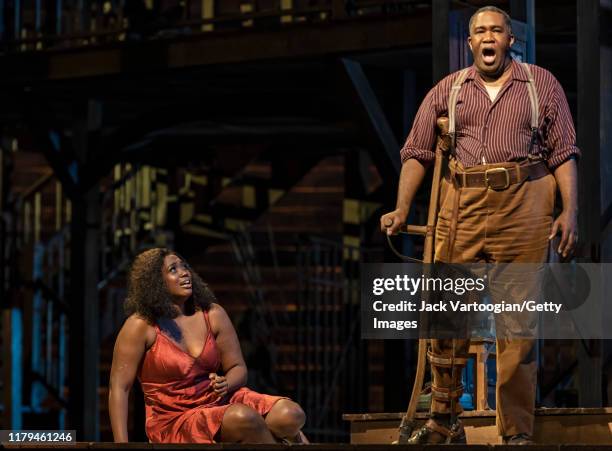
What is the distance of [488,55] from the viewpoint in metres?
6.32

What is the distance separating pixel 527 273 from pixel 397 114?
5.85 m

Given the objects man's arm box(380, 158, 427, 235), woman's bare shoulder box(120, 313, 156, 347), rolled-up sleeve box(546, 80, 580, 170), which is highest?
rolled-up sleeve box(546, 80, 580, 170)

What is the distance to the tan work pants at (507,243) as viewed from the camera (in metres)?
6.28

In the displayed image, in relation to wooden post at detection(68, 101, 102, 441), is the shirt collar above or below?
above

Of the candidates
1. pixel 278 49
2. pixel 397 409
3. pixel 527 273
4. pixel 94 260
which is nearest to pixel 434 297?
pixel 527 273

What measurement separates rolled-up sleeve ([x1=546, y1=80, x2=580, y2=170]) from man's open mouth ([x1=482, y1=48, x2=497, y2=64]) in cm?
27

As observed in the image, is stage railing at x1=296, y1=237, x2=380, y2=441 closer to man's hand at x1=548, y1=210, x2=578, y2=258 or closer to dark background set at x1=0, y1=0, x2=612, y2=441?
dark background set at x1=0, y1=0, x2=612, y2=441

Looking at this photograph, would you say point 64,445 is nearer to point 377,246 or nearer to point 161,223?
point 377,246

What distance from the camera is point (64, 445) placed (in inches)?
222

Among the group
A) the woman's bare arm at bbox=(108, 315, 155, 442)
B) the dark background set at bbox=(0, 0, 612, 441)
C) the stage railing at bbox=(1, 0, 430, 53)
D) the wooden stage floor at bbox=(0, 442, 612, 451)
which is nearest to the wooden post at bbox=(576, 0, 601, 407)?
the dark background set at bbox=(0, 0, 612, 441)

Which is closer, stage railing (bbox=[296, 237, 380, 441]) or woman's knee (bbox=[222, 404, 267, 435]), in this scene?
woman's knee (bbox=[222, 404, 267, 435])

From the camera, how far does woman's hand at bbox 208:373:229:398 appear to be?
22.8 ft

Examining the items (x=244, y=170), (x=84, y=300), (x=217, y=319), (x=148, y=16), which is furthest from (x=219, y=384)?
(x=244, y=170)

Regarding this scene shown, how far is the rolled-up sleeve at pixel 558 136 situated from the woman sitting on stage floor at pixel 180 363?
5.02ft
